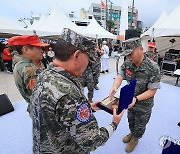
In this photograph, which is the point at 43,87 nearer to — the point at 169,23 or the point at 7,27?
the point at 169,23

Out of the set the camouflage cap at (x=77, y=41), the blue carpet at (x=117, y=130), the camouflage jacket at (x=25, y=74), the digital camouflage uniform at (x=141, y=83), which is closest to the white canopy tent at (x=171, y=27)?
the blue carpet at (x=117, y=130)

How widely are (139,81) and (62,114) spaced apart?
1.47 metres

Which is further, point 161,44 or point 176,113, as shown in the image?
point 161,44

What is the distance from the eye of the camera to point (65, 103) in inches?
31.6

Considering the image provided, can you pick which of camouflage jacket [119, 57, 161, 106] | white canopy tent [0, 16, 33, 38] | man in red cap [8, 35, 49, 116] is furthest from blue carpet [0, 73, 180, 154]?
white canopy tent [0, 16, 33, 38]

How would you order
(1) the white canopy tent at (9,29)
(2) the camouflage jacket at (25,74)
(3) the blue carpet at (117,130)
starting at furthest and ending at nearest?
(1) the white canopy tent at (9,29)
(3) the blue carpet at (117,130)
(2) the camouflage jacket at (25,74)

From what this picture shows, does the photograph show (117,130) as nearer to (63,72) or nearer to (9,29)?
(63,72)

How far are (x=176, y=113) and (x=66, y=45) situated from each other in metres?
3.51

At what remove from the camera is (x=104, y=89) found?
518 centimetres

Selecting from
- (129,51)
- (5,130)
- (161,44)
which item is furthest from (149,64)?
(161,44)

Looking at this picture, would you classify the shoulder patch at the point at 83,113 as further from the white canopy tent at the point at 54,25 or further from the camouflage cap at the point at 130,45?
the white canopy tent at the point at 54,25

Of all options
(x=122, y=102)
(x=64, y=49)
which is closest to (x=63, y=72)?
(x=64, y=49)

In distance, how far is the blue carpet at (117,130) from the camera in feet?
8.07

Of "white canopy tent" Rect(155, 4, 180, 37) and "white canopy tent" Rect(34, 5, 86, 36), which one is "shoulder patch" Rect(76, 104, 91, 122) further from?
"white canopy tent" Rect(34, 5, 86, 36)
